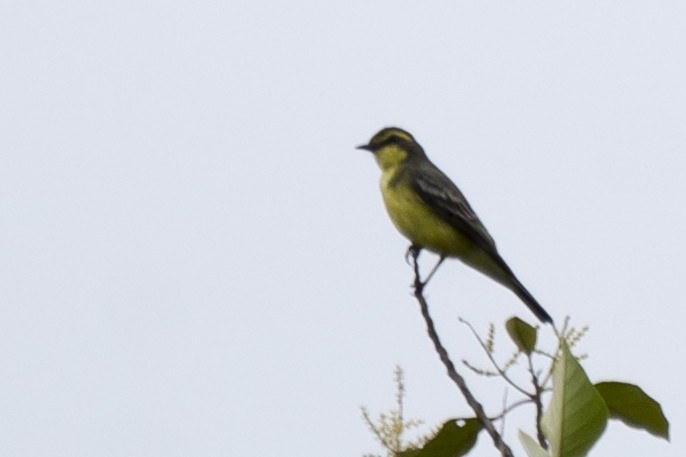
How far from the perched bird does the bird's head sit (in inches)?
20.3

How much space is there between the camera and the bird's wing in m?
8.66

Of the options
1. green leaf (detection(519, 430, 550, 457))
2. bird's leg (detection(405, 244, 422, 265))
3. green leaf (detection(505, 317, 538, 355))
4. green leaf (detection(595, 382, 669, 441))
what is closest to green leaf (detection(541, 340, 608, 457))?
green leaf (detection(519, 430, 550, 457))

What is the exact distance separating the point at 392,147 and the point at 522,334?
694 cm

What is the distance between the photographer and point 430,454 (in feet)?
9.75

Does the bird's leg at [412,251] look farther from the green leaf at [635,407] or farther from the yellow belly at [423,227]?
the green leaf at [635,407]

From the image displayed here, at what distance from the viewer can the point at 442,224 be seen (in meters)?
8.64

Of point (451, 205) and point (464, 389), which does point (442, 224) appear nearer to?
point (451, 205)

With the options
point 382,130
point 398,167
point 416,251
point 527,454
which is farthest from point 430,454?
point 382,130

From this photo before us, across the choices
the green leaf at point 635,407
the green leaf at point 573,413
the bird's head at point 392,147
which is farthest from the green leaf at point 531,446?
the bird's head at point 392,147

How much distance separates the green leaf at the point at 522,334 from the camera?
3127mm

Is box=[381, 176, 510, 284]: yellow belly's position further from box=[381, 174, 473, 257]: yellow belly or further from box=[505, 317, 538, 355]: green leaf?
box=[505, 317, 538, 355]: green leaf

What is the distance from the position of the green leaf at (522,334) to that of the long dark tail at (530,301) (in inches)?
210

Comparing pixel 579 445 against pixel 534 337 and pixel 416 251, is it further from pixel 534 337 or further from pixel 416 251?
pixel 416 251

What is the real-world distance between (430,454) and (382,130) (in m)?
7.33
